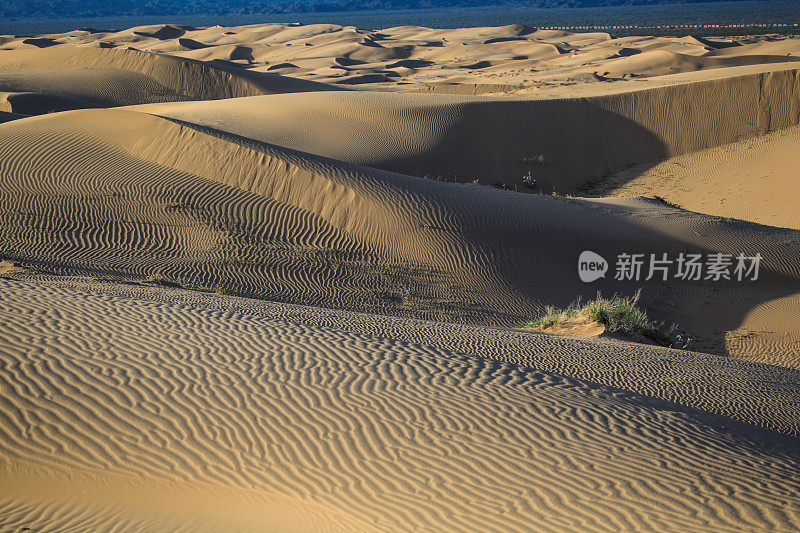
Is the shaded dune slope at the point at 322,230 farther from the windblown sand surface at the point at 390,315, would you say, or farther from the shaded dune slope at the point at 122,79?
the shaded dune slope at the point at 122,79

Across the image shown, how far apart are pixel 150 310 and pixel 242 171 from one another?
7.48 m

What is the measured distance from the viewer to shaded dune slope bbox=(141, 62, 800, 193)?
72.9 feet

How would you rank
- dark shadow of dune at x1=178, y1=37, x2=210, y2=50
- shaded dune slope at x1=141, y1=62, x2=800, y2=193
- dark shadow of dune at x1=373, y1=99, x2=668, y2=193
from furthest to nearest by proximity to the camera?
dark shadow of dune at x1=178, y1=37, x2=210, y2=50, dark shadow of dune at x1=373, y1=99, x2=668, y2=193, shaded dune slope at x1=141, y1=62, x2=800, y2=193

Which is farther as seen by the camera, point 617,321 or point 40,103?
point 40,103

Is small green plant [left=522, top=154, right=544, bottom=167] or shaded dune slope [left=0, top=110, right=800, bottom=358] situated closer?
shaded dune slope [left=0, top=110, right=800, bottom=358]

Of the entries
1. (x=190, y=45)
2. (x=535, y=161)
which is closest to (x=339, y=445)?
(x=535, y=161)

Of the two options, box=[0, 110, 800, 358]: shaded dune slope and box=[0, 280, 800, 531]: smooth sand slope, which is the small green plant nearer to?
box=[0, 110, 800, 358]: shaded dune slope

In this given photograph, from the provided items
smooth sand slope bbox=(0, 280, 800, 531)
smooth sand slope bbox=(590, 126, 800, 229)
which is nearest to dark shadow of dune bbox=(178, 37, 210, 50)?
smooth sand slope bbox=(590, 126, 800, 229)

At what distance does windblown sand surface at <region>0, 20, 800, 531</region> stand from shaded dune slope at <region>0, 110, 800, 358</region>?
0.06 meters

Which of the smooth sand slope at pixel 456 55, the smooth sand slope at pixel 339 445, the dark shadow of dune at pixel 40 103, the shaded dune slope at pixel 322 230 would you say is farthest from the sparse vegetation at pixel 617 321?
the smooth sand slope at pixel 456 55

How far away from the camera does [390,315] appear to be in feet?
32.5

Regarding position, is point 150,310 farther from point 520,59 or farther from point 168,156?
point 520,59

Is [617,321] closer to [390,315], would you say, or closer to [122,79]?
[390,315]

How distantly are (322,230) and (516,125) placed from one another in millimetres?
13933
